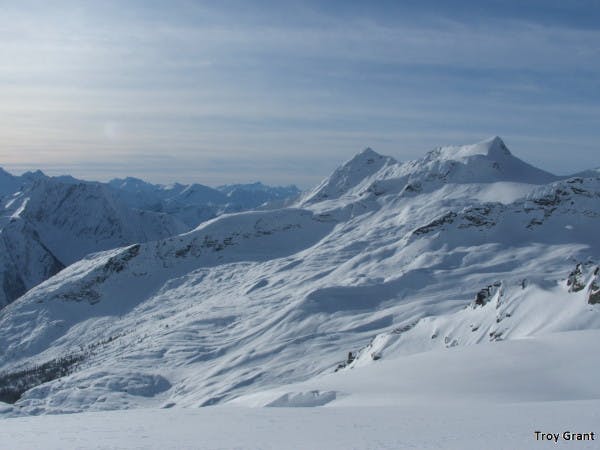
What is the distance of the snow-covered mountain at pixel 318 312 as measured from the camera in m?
65.6

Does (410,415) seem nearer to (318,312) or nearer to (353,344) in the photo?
(353,344)

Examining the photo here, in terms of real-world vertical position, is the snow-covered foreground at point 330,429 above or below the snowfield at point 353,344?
above

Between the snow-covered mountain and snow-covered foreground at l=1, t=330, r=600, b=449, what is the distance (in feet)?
16.4

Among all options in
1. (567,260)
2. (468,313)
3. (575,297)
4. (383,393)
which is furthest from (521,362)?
(567,260)

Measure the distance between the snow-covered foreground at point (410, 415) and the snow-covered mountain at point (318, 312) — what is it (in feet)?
16.4

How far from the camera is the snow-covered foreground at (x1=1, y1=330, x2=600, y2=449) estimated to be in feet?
72.0

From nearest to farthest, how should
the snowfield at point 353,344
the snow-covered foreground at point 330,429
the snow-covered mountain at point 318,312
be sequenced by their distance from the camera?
the snow-covered foreground at point 330,429 → the snowfield at point 353,344 → the snow-covered mountain at point 318,312

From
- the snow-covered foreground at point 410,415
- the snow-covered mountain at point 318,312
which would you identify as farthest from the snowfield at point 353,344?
the snow-covered mountain at point 318,312

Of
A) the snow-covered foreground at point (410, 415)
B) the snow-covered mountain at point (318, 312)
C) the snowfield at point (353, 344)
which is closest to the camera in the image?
the snow-covered foreground at point (410, 415)

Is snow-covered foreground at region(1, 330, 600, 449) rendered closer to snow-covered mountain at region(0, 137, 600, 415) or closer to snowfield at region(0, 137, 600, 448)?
snowfield at region(0, 137, 600, 448)

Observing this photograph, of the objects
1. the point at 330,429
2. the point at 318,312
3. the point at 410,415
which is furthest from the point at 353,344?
the point at 330,429

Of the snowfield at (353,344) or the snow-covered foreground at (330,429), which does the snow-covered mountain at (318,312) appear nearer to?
the snowfield at (353,344)

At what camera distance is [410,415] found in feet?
85.8

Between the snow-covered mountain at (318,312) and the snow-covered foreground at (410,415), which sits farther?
the snow-covered mountain at (318,312)
